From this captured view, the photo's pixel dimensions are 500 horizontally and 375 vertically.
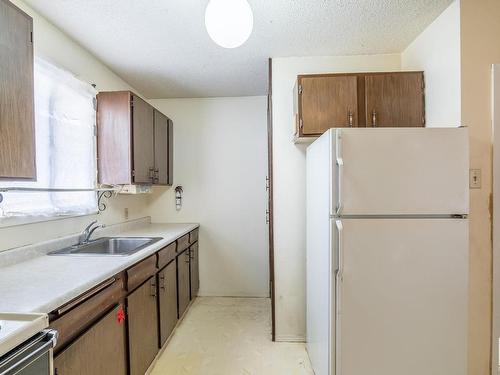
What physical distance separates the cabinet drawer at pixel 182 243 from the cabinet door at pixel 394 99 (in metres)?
1.92

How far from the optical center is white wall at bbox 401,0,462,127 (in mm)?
1824

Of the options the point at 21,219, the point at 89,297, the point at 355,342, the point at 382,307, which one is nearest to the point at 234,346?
the point at 355,342

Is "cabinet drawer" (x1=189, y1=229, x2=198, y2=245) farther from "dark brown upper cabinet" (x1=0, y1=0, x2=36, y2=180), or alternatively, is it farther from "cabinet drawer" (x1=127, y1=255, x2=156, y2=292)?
"dark brown upper cabinet" (x1=0, y1=0, x2=36, y2=180)

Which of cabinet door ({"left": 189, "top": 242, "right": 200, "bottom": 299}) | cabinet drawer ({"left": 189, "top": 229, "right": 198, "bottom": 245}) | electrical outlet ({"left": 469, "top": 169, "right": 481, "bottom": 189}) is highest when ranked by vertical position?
electrical outlet ({"left": 469, "top": 169, "right": 481, "bottom": 189})

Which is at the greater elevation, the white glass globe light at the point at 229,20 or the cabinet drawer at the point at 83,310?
the white glass globe light at the point at 229,20

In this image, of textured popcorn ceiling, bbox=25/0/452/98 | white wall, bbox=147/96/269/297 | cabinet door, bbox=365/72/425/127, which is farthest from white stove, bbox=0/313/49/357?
white wall, bbox=147/96/269/297

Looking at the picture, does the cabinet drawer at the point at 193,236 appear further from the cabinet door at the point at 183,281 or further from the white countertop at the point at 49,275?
the white countertop at the point at 49,275

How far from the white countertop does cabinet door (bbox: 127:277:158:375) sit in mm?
244

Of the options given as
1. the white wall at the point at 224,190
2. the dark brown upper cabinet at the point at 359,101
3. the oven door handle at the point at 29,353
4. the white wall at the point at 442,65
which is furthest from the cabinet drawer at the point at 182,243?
the white wall at the point at 442,65

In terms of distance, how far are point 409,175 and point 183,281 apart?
2236 mm

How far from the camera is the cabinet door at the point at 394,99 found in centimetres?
217

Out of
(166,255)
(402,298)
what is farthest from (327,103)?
(166,255)

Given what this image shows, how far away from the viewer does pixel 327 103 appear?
2217mm

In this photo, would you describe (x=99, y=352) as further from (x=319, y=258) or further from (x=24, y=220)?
(x=319, y=258)
